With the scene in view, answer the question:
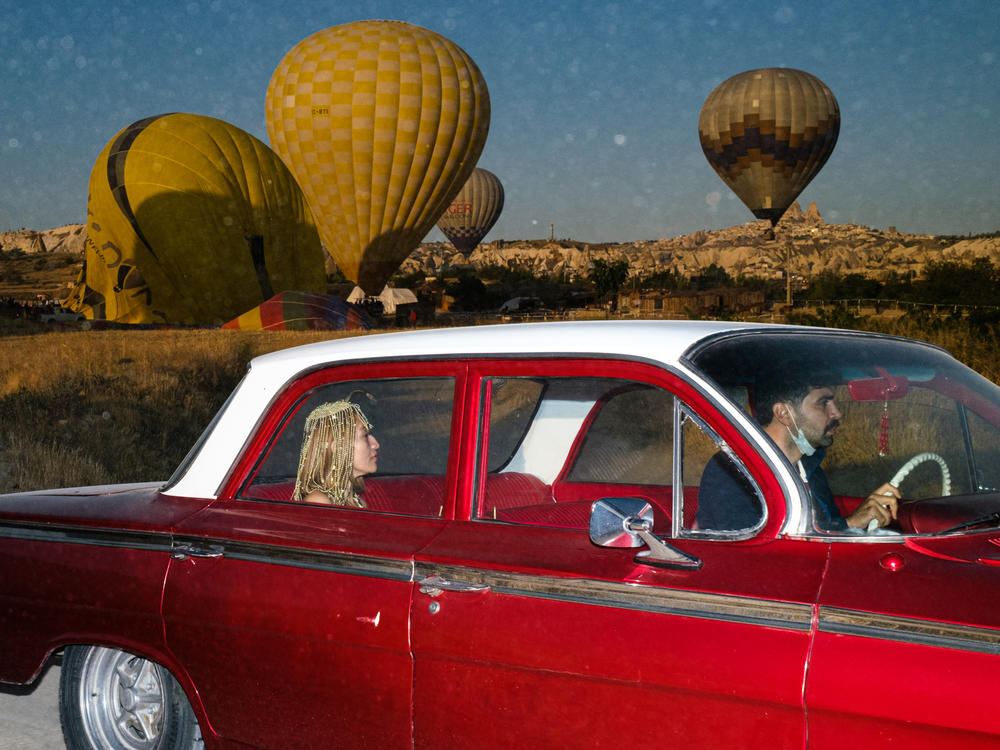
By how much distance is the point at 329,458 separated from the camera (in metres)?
3.66

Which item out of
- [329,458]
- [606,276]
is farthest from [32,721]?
[606,276]

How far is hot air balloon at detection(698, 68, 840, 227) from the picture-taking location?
174 ft

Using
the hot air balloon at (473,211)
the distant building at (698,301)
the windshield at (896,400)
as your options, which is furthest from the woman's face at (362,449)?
the hot air balloon at (473,211)

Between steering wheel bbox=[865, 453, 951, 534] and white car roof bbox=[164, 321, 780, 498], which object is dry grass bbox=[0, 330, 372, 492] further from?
steering wheel bbox=[865, 453, 951, 534]

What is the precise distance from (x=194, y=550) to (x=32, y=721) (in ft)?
6.23

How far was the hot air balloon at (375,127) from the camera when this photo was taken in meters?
41.2

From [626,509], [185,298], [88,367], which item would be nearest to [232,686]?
[626,509]

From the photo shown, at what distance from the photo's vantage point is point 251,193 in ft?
123

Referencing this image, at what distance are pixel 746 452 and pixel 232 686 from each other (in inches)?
69.4

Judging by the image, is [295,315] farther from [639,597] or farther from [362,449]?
[639,597]

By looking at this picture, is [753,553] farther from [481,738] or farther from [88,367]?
[88,367]

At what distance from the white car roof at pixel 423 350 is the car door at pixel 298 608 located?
0.06m

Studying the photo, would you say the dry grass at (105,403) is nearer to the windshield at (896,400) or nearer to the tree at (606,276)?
the windshield at (896,400)

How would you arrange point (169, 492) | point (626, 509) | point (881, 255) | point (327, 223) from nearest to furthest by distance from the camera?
point (626, 509) → point (169, 492) → point (327, 223) → point (881, 255)
